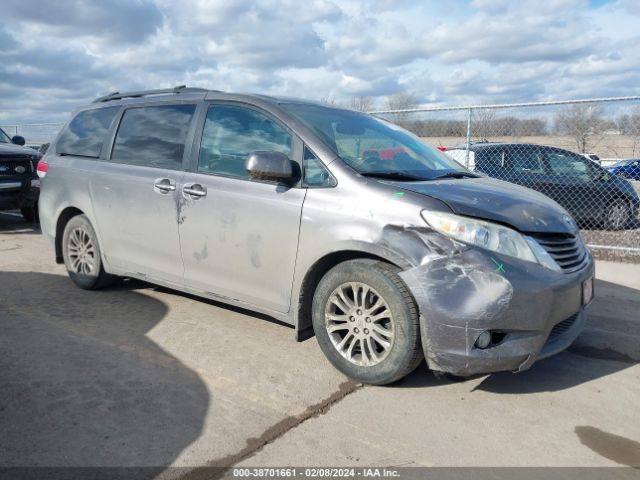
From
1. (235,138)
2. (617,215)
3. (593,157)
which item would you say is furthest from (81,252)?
(617,215)

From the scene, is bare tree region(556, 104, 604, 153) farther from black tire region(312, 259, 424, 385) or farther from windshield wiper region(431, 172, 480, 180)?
black tire region(312, 259, 424, 385)

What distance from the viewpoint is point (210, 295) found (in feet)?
14.1

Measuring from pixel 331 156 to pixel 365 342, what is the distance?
1.24 metres

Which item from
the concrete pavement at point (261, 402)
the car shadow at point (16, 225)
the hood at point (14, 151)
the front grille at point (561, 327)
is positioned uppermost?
the hood at point (14, 151)

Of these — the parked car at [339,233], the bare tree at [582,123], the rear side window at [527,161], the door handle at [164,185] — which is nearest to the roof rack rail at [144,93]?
the parked car at [339,233]

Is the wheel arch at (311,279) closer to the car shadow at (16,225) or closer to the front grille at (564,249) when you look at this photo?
the front grille at (564,249)

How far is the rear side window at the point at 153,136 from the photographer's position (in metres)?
4.46

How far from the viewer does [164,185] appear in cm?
441

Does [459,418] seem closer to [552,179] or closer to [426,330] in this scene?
[426,330]

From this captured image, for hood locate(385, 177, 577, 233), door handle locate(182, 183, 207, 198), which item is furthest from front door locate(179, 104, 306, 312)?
hood locate(385, 177, 577, 233)

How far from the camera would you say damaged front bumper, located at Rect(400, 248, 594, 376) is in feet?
9.98

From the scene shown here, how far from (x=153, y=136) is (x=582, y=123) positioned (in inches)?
242

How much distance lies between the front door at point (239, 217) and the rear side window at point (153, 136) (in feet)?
0.87

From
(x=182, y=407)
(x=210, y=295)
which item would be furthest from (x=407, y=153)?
(x=182, y=407)
